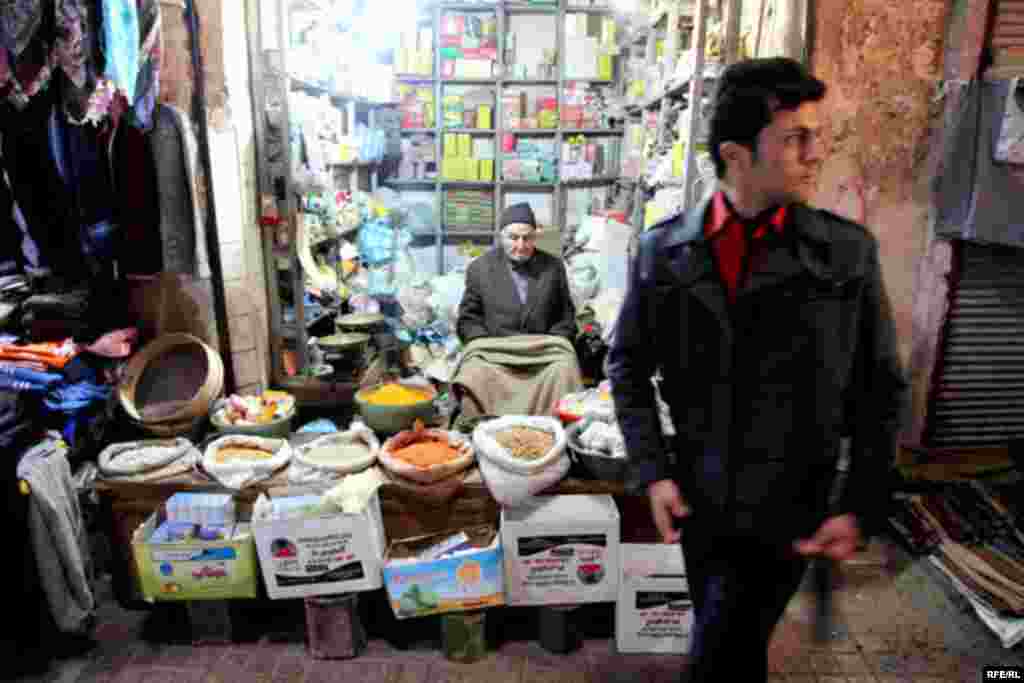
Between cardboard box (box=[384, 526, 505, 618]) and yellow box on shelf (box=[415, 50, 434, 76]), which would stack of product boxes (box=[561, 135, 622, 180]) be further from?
cardboard box (box=[384, 526, 505, 618])

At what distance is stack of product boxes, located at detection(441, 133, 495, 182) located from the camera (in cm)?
762

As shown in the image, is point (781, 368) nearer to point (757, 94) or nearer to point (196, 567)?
point (757, 94)

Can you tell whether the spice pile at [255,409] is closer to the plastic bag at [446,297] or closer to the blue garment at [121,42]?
the blue garment at [121,42]

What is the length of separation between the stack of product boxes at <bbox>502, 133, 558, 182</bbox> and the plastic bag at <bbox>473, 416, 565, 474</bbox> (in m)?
5.41

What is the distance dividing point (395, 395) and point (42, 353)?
4.71 ft

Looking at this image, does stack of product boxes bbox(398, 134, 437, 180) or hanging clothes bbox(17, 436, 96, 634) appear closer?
hanging clothes bbox(17, 436, 96, 634)

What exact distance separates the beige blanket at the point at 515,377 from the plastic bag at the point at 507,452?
823 mm

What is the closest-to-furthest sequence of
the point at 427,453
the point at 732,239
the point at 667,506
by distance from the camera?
the point at 732,239 → the point at 667,506 → the point at 427,453

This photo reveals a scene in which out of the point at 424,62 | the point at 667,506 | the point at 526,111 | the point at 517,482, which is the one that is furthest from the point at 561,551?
the point at 424,62

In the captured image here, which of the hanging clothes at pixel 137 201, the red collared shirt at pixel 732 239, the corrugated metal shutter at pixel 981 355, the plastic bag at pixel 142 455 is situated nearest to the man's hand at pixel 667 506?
the red collared shirt at pixel 732 239

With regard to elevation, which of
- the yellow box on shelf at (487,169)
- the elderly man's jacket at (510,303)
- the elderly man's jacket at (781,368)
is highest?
the yellow box on shelf at (487,169)

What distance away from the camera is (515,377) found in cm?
368

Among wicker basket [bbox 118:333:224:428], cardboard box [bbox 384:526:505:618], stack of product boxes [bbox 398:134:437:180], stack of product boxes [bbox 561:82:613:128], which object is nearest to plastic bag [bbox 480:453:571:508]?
cardboard box [bbox 384:526:505:618]

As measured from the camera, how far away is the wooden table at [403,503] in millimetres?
2482
